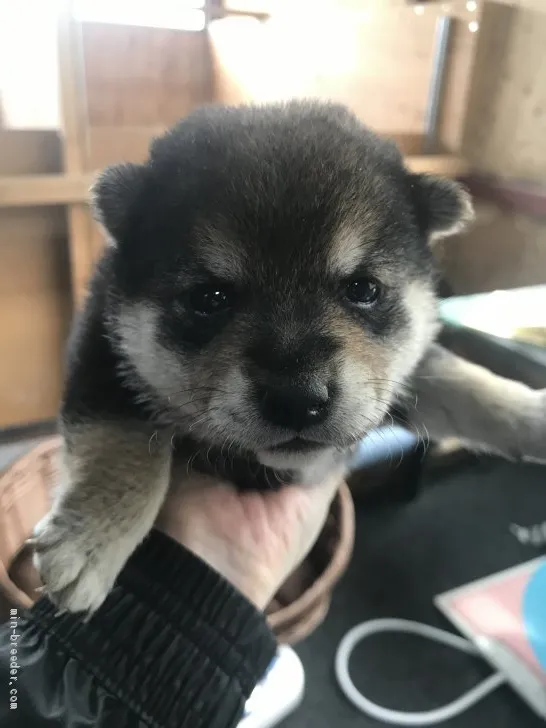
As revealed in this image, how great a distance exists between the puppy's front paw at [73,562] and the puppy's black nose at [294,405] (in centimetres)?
41

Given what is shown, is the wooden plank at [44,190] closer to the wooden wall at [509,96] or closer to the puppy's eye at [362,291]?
the wooden wall at [509,96]

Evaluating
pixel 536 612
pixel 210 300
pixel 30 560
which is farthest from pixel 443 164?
pixel 30 560

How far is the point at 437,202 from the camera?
1583mm

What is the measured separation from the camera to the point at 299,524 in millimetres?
1660

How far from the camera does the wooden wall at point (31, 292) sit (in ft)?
9.84

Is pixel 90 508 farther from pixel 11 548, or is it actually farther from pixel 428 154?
pixel 428 154

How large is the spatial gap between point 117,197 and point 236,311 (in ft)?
1.44

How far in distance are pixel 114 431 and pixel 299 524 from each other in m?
0.53

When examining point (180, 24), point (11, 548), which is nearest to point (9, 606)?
point (11, 548)

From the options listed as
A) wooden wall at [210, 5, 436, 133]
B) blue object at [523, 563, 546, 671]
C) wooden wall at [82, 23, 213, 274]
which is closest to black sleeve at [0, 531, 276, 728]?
blue object at [523, 563, 546, 671]

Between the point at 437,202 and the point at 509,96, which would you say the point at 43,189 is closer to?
the point at 437,202

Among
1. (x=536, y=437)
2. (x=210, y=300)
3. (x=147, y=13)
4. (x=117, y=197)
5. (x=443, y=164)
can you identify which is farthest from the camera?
(x=147, y=13)

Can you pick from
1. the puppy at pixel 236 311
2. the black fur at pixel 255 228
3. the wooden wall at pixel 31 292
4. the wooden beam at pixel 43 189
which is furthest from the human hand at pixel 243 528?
the wooden wall at pixel 31 292

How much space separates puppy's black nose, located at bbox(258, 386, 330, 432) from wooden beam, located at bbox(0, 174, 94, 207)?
2.03 m
